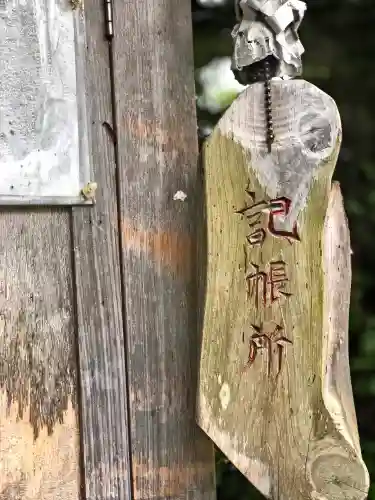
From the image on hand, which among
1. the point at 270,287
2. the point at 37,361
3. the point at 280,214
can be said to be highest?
the point at 280,214

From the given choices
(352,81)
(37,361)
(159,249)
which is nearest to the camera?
(37,361)

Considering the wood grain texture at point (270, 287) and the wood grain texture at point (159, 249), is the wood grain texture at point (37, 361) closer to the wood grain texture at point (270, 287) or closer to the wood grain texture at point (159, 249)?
the wood grain texture at point (159, 249)

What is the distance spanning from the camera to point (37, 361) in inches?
46.1

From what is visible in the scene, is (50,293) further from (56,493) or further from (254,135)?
(254,135)

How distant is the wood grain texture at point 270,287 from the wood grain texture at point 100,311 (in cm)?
16

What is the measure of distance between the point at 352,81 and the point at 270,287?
765mm

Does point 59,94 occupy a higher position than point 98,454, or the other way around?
point 59,94

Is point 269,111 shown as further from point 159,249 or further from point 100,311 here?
point 100,311

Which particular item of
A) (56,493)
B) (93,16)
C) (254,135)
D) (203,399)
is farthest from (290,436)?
(93,16)

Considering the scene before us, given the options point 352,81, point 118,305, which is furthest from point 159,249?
point 352,81

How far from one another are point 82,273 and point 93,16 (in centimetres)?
47

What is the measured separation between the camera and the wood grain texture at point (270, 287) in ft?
3.84

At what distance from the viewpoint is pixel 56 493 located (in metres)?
1.17

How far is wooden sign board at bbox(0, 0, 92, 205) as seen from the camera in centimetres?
115
